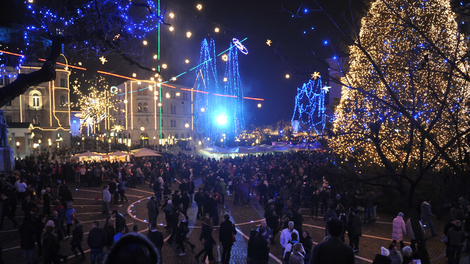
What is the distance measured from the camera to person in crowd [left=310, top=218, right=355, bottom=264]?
3.17 m

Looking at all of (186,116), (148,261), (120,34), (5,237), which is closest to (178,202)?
(5,237)

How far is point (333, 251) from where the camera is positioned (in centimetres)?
320

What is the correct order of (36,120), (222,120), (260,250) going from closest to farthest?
(260,250) < (36,120) < (222,120)

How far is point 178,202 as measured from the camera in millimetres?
12594

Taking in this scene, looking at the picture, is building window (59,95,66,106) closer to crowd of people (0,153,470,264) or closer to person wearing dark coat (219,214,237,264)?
crowd of people (0,153,470,264)

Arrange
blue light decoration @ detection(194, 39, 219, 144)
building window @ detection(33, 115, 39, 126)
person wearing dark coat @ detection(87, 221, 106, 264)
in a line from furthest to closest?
blue light decoration @ detection(194, 39, 219, 144), building window @ detection(33, 115, 39, 126), person wearing dark coat @ detection(87, 221, 106, 264)

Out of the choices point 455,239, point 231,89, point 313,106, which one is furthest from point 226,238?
point 231,89

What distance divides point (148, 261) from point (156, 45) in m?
50.2

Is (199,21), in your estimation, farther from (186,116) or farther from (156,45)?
(186,116)

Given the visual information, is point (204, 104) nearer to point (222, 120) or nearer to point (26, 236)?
point (222, 120)

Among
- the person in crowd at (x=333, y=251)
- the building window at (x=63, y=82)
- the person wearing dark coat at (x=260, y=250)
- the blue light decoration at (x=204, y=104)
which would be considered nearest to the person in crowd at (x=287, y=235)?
the person wearing dark coat at (x=260, y=250)

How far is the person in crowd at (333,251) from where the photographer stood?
3.17 metres

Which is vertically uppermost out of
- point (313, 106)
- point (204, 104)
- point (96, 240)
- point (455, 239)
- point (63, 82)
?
point (63, 82)

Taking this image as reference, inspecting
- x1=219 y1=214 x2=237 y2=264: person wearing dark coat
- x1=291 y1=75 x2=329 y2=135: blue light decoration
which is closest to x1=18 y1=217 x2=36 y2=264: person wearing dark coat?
x1=219 y1=214 x2=237 y2=264: person wearing dark coat
